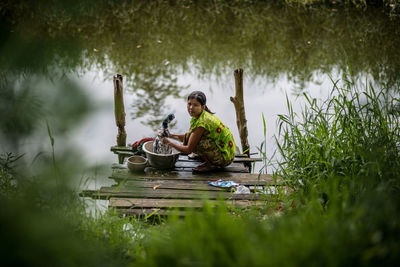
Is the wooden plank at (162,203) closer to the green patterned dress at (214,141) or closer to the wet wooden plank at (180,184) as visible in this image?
the wet wooden plank at (180,184)

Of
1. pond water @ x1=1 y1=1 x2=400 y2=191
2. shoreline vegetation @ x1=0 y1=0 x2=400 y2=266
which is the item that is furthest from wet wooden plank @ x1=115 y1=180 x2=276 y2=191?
pond water @ x1=1 y1=1 x2=400 y2=191

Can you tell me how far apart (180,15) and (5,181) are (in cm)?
774

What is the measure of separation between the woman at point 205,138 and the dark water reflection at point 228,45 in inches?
56.0

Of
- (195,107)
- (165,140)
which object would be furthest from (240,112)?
(165,140)

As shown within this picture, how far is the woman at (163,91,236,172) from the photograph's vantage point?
3.06m

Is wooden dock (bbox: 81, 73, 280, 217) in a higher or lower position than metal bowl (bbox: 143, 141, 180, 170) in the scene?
lower

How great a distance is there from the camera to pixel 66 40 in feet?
2.04

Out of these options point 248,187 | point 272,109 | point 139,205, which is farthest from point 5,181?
point 272,109

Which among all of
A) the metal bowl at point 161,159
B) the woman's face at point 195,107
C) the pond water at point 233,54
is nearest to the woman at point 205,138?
the woman's face at point 195,107

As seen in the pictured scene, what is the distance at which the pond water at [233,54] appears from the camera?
17.4ft

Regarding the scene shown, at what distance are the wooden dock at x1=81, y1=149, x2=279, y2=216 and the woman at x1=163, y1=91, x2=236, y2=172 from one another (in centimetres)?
15

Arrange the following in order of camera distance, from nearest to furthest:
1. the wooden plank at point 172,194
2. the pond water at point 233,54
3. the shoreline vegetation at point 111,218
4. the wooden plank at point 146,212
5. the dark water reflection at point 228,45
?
the shoreline vegetation at point 111,218
the wooden plank at point 146,212
the wooden plank at point 172,194
the pond water at point 233,54
the dark water reflection at point 228,45

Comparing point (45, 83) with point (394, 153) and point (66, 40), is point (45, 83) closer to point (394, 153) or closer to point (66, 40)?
point (66, 40)

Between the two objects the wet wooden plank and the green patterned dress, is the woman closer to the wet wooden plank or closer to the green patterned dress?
the green patterned dress
